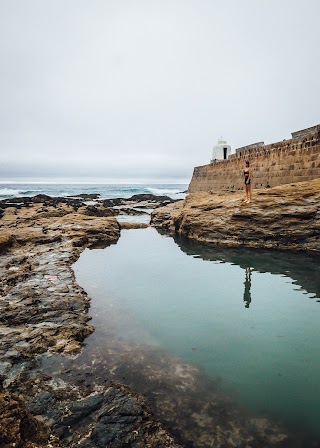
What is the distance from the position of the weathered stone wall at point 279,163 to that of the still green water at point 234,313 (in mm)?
5836

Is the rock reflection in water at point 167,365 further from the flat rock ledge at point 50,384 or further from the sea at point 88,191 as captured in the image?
the sea at point 88,191

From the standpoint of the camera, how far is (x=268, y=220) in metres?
9.51

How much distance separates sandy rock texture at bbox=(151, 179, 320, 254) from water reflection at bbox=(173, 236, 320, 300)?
54 cm

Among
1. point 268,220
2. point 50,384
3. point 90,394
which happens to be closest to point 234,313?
point 90,394

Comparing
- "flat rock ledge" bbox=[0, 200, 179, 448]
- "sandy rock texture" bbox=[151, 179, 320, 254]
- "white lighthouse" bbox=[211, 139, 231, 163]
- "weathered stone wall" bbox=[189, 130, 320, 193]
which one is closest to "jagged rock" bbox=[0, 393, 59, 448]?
"flat rock ledge" bbox=[0, 200, 179, 448]

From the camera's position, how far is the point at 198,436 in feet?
8.14

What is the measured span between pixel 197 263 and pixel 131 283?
7.96 ft

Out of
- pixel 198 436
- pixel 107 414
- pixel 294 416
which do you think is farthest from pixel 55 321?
pixel 294 416

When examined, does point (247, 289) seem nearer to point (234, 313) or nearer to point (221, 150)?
point (234, 313)

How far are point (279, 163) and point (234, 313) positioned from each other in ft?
37.5

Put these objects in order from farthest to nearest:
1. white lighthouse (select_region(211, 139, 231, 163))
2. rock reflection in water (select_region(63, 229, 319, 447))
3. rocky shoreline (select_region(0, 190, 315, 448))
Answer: white lighthouse (select_region(211, 139, 231, 163))
rock reflection in water (select_region(63, 229, 319, 447))
rocky shoreline (select_region(0, 190, 315, 448))

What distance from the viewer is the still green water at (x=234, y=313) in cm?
317

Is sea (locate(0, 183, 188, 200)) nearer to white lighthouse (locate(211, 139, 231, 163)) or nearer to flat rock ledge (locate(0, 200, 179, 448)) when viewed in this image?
white lighthouse (locate(211, 139, 231, 163))

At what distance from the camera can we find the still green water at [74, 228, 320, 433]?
3.17m
